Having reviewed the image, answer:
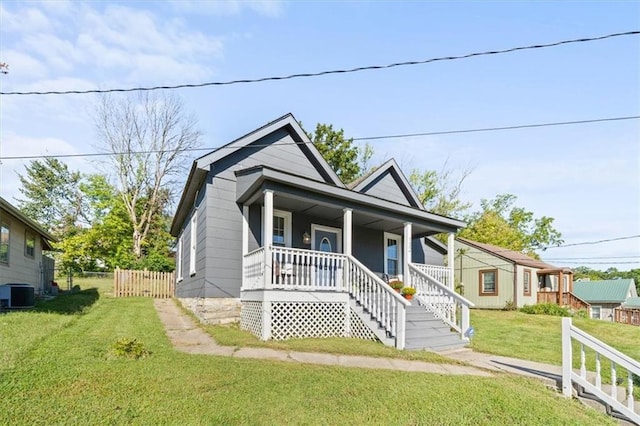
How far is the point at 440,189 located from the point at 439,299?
2072cm

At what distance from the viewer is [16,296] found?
1184 cm

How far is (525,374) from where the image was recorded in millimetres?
6898

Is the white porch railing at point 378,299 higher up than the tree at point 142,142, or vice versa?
the tree at point 142,142

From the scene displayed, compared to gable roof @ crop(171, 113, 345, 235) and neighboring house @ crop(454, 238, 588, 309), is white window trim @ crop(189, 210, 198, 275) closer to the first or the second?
gable roof @ crop(171, 113, 345, 235)

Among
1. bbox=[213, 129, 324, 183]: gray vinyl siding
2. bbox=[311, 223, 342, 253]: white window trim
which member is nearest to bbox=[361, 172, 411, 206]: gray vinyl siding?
bbox=[311, 223, 342, 253]: white window trim

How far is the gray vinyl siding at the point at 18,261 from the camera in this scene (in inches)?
489

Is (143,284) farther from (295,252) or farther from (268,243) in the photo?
(268,243)

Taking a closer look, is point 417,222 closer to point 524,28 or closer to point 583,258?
point 524,28

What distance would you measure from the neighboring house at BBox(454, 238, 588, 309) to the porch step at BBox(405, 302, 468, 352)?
12.9 m

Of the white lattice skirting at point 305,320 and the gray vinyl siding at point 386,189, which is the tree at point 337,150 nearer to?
the gray vinyl siding at point 386,189

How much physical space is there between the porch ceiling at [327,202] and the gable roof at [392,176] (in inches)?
59.7

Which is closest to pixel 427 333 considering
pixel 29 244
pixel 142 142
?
pixel 29 244

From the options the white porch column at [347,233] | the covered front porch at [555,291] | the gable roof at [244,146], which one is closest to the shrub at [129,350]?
the gable roof at [244,146]

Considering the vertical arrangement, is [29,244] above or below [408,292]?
above
